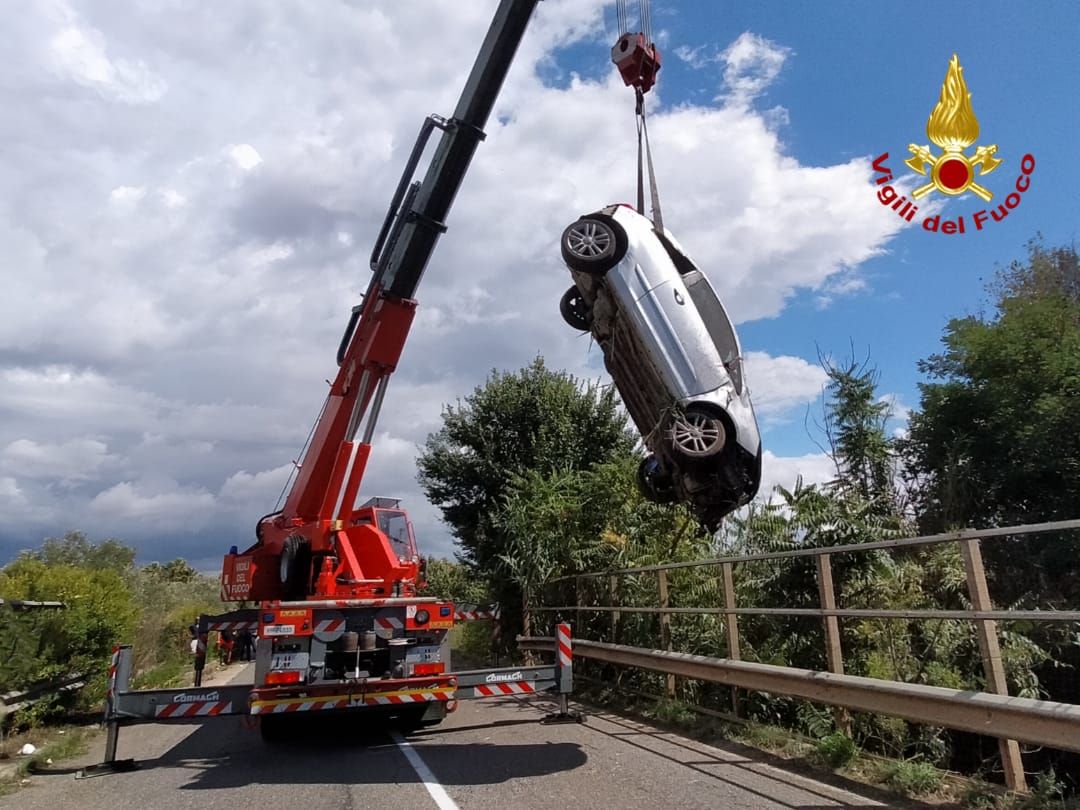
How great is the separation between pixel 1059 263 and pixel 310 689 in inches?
951

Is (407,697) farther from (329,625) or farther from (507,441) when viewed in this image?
(507,441)

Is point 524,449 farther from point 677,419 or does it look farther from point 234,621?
point 677,419

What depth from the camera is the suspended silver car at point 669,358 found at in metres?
6.14

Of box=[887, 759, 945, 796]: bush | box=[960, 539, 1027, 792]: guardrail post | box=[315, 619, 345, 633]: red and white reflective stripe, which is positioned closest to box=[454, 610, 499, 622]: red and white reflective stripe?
box=[315, 619, 345, 633]: red and white reflective stripe

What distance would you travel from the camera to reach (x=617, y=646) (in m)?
9.65

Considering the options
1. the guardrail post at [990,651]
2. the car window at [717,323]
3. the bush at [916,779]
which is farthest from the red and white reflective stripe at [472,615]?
the guardrail post at [990,651]

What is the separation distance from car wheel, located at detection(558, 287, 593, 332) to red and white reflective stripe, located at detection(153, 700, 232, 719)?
496 cm

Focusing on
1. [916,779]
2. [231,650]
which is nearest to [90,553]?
[231,650]

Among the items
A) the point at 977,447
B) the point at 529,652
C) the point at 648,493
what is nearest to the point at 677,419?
the point at 648,493

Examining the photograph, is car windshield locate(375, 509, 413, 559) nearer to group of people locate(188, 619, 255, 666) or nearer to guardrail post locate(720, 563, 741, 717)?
group of people locate(188, 619, 255, 666)

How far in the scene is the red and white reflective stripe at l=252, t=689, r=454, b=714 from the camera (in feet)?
23.6

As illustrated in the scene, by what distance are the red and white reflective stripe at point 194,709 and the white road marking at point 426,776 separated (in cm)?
175

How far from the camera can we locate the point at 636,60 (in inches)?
313

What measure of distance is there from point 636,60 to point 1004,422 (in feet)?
45.3
